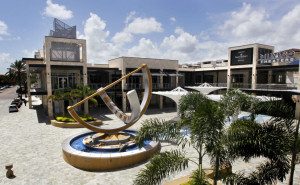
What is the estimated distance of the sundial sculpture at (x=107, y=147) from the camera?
16094 millimetres

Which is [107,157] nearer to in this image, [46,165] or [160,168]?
[46,165]

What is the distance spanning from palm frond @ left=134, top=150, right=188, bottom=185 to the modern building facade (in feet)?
92.5

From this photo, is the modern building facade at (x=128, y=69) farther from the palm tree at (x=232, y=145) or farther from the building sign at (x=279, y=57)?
the palm tree at (x=232, y=145)

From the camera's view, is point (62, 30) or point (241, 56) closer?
point (241, 56)

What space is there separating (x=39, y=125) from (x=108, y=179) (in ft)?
62.0

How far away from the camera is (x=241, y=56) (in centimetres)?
4300

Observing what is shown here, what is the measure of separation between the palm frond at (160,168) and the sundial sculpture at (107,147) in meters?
5.62

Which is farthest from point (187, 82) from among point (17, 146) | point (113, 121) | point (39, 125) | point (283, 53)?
point (17, 146)

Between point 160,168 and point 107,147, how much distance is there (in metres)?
11.0

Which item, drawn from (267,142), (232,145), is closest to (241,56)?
(267,142)

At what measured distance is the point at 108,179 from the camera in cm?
1446

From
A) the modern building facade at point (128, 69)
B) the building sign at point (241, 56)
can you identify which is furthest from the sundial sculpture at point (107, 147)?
the building sign at point (241, 56)

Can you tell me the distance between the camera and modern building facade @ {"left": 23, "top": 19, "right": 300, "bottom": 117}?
34.8 m

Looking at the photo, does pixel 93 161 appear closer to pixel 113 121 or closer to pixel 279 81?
pixel 113 121
